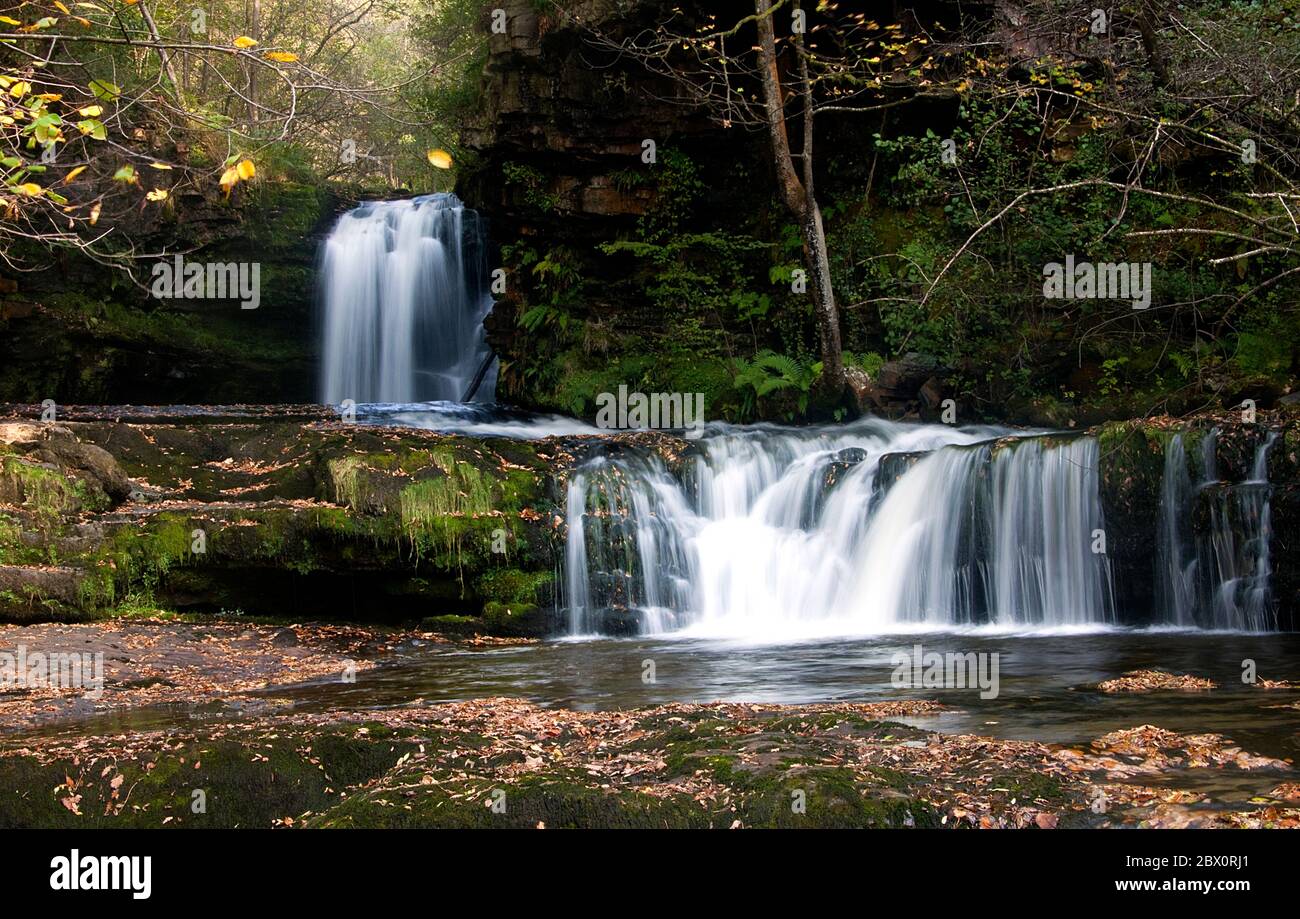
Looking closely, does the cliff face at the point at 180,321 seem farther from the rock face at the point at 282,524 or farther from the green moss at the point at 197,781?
the green moss at the point at 197,781

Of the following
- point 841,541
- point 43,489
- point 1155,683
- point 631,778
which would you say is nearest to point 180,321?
point 43,489

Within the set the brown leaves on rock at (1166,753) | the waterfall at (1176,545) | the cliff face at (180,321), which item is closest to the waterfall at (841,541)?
the waterfall at (1176,545)

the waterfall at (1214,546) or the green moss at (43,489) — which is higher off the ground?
the green moss at (43,489)

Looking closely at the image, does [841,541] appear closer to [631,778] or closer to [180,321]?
[631,778]

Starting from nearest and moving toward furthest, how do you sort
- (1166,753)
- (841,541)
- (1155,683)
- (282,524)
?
(1166,753) < (1155,683) < (282,524) < (841,541)

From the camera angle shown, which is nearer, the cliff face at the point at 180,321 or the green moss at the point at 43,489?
the green moss at the point at 43,489

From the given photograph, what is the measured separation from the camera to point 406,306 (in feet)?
67.7

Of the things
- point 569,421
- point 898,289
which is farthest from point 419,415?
point 898,289

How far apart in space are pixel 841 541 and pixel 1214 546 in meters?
3.71

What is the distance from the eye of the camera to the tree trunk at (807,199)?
15336 millimetres

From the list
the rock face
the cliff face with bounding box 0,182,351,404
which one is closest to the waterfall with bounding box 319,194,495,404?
A: the cliff face with bounding box 0,182,351,404

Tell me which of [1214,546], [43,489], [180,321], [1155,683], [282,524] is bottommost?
[1155,683]

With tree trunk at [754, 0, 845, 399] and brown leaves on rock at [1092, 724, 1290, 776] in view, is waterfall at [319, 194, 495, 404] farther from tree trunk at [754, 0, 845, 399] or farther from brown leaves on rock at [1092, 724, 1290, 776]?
brown leaves on rock at [1092, 724, 1290, 776]

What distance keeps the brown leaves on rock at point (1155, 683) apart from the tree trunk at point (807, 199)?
8923 mm
